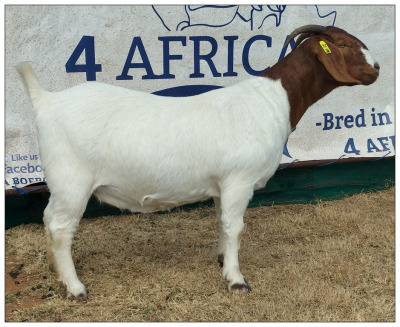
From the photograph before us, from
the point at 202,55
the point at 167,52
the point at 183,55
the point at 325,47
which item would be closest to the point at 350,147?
the point at 202,55

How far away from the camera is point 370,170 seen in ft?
24.4

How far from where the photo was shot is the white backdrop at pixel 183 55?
19.6ft

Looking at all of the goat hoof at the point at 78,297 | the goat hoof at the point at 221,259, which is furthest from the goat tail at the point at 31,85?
the goat hoof at the point at 221,259

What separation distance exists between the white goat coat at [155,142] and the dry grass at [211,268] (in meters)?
0.83

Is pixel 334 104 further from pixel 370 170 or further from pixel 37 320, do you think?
pixel 37 320

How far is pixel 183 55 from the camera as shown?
6355 millimetres

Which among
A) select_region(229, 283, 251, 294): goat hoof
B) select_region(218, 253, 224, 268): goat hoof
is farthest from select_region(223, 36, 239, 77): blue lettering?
select_region(229, 283, 251, 294): goat hoof

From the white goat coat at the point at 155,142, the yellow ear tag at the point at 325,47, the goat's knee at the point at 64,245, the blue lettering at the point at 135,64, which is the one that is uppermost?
the yellow ear tag at the point at 325,47

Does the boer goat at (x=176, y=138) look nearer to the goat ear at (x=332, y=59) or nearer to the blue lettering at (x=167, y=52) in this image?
the goat ear at (x=332, y=59)

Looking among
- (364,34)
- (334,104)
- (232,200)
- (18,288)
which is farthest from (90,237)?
(364,34)

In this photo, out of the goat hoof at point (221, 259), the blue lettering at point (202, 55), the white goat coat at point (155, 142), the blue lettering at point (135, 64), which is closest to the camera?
the white goat coat at point (155, 142)

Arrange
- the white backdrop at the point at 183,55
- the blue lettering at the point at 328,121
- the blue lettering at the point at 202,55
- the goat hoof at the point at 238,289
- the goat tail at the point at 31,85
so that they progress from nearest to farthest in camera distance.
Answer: the goat tail at the point at 31,85
the goat hoof at the point at 238,289
the white backdrop at the point at 183,55
the blue lettering at the point at 202,55
the blue lettering at the point at 328,121

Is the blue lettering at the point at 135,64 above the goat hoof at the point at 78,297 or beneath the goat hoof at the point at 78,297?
above

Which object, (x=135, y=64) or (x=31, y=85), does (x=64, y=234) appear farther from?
(x=135, y=64)
